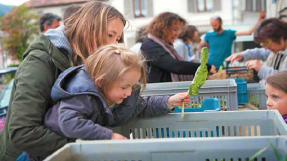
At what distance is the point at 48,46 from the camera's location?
61.4 inches

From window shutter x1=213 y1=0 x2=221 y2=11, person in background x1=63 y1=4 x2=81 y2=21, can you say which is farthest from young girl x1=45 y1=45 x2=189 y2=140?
window shutter x1=213 y1=0 x2=221 y2=11

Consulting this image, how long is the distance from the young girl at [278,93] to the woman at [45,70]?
109 centimetres

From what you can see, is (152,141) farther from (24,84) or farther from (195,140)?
(24,84)

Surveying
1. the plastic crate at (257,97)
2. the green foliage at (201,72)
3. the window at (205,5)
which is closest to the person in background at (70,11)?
the green foliage at (201,72)

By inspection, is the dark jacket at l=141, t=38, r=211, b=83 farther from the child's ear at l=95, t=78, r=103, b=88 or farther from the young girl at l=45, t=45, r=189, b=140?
the child's ear at l=95, t=78, r=103, b=88

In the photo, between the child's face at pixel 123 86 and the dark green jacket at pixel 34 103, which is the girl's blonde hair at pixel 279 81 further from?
the dark green jacket at pixel 34 103

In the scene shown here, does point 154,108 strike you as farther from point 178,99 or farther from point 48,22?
point 48,22

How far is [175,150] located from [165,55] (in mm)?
2293

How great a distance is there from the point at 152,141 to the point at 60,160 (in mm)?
278

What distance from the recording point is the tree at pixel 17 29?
20203mm

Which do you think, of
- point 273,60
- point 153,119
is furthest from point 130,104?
point 273,60

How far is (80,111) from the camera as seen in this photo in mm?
1346

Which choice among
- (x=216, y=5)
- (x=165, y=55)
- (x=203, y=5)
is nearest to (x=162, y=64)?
(x=165, y=55)

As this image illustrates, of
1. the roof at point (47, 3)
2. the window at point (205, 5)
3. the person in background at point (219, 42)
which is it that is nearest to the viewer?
the person in background at point (219, 42)
